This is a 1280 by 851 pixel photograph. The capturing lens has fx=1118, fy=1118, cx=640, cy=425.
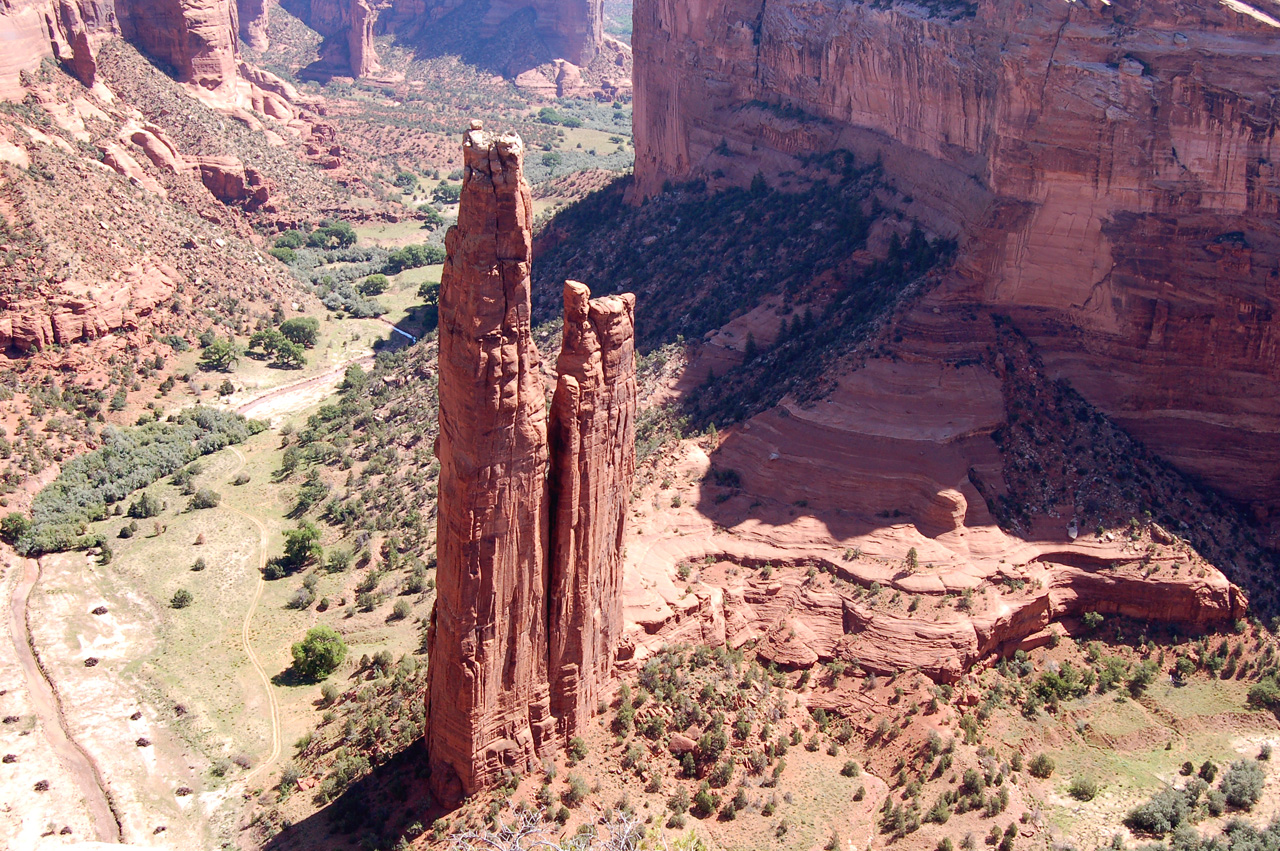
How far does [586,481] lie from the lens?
30.9m

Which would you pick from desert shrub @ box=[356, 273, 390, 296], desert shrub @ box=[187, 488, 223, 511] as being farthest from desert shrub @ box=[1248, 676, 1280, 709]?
desert shrub @ box=[356, 273, 390, 296]

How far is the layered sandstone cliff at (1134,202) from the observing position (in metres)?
45.4

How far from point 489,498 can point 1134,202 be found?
33.3 metres

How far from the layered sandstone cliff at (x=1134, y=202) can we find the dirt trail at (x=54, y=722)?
39.7 metres

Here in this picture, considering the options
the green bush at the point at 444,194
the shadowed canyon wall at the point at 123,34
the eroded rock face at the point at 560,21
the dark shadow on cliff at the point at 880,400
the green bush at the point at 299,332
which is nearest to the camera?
the dark shadow on cliff at the point at 880,400

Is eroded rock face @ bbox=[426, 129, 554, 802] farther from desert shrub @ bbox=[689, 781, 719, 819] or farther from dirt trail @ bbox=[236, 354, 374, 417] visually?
dirt trail @ bbox=[236, 354, 374, 417]

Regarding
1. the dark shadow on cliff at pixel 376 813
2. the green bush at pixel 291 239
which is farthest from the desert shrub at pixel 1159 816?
the green bush at pixel 291 239

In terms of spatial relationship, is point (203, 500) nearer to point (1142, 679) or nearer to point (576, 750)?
point (576, 750)

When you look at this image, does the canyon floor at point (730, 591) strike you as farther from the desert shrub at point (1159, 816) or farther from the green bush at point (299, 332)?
the green bush at point (299, 332)

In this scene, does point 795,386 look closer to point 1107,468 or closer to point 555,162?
point 1107,468

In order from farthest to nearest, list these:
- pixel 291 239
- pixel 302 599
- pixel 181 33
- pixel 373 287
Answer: pixel 181 33, pixel 291 239, pixel 373 287, pixel 302 599

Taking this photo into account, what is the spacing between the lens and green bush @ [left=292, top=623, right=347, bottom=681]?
42.7m

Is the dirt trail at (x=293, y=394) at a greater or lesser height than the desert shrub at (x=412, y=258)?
lesser

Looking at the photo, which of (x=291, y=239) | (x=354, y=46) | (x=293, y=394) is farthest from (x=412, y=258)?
(x=354, y=46)
